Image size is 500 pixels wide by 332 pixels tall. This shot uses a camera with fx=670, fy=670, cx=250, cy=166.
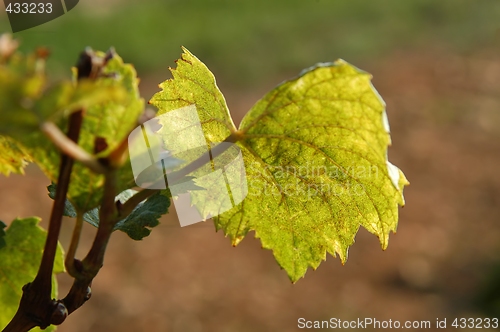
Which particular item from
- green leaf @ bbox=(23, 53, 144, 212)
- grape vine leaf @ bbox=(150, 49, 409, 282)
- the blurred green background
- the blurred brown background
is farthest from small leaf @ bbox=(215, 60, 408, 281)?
the blurred green background

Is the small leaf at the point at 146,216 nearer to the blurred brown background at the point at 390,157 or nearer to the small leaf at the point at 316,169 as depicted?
the small leaf at the point at 316,169

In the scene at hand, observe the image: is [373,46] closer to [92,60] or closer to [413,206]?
[413,206]

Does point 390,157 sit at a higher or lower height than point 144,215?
lower

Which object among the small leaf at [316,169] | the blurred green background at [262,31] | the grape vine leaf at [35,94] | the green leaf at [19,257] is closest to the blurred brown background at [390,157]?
the blurred green background at [262,31]

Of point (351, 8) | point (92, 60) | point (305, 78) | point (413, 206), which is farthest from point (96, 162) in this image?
point (351, 8)

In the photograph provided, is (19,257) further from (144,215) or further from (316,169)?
(316,169)

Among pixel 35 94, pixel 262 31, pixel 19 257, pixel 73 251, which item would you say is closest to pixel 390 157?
pixel 262 31
